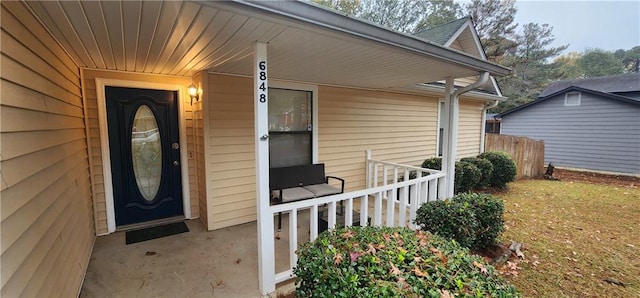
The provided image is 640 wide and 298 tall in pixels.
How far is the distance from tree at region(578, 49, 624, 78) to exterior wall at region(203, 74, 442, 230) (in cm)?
3260

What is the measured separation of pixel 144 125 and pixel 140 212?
1.28 metres

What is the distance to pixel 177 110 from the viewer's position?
409cm

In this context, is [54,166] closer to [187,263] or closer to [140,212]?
[187,263]

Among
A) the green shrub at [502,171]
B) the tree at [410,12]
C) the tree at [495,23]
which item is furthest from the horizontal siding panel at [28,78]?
the tree at [495,23]

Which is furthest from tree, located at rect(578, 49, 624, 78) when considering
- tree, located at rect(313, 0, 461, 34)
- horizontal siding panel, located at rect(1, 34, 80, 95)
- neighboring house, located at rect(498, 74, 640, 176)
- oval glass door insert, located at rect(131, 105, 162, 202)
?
horizontal siding panel, located at rect(1, 34, 80, 95)

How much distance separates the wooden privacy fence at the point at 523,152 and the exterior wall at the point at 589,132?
318cm

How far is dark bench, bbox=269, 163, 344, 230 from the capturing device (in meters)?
3.98

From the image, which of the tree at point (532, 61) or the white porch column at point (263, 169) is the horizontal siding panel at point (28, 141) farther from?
the tree at point (532, 61)

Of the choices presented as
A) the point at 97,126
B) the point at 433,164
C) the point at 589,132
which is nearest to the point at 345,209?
the point at 97,126

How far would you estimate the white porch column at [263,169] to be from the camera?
7.55ft

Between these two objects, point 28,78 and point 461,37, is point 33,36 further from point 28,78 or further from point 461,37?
point 461,37

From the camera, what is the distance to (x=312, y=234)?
108 inches

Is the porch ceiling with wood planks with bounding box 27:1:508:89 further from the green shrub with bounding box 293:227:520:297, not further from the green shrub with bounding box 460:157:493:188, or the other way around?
the green shrub with bounding box 460:157:493:188

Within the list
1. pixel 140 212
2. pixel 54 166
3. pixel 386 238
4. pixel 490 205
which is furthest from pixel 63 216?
pixel 490 205
